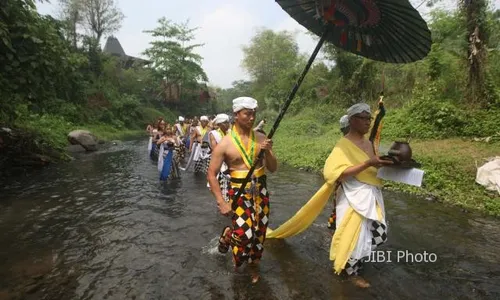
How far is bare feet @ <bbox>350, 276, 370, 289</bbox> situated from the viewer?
12.7 ft

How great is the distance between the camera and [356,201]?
12.5 ft

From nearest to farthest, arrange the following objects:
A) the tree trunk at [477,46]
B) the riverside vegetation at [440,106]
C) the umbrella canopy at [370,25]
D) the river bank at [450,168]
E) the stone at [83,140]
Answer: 1. the umbrella canopy at [370,25]
2. the river bank at [450,168]
3. the riverside vegetation at [440,106]
4. the tree trunk at [477,46]
5. the stone at [83,140]

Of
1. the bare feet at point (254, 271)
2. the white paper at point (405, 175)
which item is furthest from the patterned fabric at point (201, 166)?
the white paper at point (405, 175)

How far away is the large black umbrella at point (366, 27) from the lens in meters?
3.50

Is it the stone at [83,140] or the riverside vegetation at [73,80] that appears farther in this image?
the stone at [83,140]

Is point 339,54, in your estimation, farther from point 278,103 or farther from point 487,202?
point 487,202

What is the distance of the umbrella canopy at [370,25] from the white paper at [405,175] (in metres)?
1.20

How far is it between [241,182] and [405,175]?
169cm

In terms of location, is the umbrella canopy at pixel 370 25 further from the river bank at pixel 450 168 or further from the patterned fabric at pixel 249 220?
the river bank at pixel 450 168

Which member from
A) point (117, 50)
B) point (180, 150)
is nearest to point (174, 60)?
point (117, 50)

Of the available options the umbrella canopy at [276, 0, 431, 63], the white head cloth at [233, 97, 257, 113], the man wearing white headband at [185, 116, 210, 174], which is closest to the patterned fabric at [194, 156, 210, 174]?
the man wearing white headband at [185, 116, 210, 174]

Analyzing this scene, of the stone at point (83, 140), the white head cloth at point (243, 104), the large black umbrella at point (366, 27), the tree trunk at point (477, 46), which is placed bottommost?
the stone at point (83, 140)
